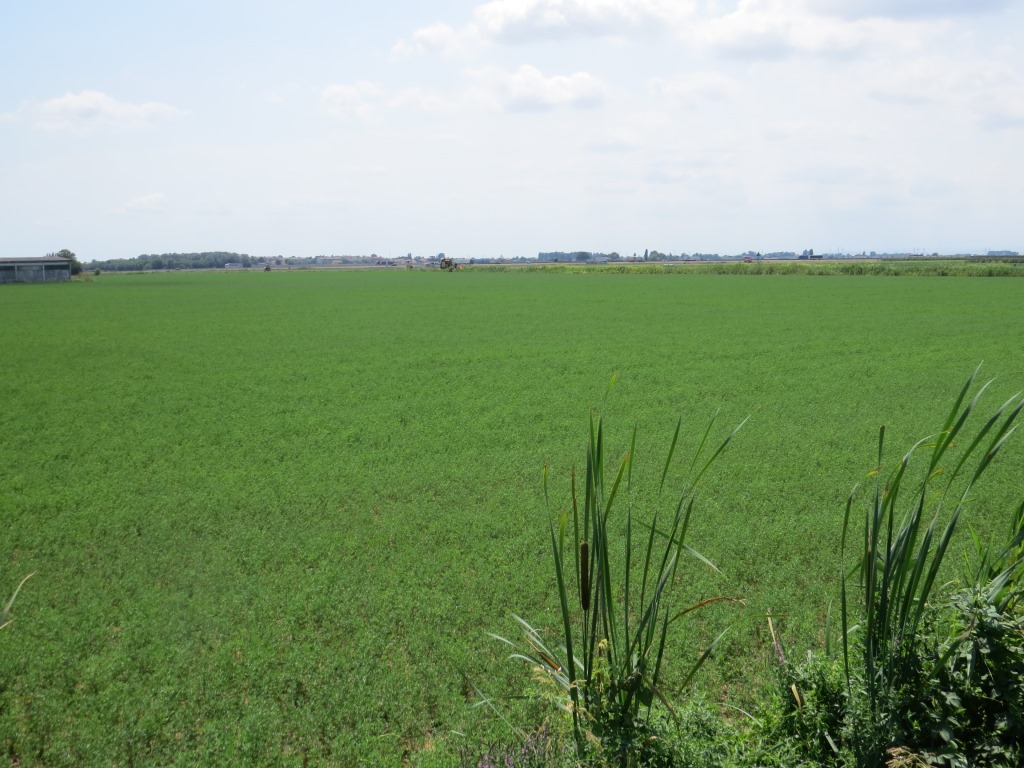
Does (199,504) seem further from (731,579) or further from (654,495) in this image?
(731,579)

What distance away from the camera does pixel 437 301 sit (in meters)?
31.8

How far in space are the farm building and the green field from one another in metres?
49.2

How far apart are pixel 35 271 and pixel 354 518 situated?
2522 inches

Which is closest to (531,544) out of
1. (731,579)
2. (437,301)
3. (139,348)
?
(731,579)

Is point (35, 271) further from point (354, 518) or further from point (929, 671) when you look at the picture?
point (929, 671)

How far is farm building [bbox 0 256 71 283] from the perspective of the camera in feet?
183

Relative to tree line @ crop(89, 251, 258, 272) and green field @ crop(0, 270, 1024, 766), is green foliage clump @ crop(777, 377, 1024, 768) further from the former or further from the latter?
tree line @ crop(89, 251, 258, 272)

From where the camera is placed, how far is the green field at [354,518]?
360 centimetres

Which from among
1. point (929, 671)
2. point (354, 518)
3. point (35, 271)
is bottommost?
point (354, 518)

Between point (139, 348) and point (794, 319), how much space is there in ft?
57.6

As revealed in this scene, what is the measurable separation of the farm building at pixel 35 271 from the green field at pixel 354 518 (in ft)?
161

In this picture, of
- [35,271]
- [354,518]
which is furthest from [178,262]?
[354,518]

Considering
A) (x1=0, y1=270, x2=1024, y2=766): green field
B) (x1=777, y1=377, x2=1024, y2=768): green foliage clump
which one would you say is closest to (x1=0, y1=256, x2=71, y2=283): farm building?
(x1=0, y1=270, x2=1024, y2=766): green field

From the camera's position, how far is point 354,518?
6074 mm
